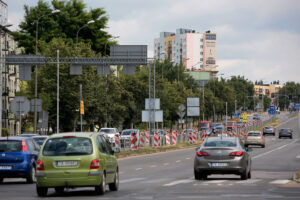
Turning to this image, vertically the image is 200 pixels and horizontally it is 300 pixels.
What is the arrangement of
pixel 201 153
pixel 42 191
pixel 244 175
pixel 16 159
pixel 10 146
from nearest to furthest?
pixel 42 191
pixel 16 159
pixel 10 146
pixel 201 153
pixel 244 175

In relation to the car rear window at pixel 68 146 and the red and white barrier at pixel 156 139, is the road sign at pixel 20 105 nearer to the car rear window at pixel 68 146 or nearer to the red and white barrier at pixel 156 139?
the red and white barrier at pixel 156 139

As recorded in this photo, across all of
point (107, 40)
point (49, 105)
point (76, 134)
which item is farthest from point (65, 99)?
point (76, 134)

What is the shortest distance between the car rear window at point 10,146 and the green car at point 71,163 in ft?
21.3

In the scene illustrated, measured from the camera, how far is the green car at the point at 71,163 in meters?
17.1

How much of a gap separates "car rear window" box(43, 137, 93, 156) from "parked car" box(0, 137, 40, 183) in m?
6.46

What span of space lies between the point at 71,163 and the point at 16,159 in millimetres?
6926

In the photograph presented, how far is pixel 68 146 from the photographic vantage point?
17.4 meters

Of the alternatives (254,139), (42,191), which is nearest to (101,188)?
(42,191)

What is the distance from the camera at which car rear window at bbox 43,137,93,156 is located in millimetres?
17344

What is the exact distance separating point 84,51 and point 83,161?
174 feet

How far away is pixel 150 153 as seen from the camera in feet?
170

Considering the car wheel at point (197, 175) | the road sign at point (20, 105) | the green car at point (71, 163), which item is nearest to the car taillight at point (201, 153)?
the car wheel at point (197, 175)

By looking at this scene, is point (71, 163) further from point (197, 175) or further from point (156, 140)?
point (156, 140)

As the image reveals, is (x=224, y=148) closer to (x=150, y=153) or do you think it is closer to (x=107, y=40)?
(x=150, y=153)
